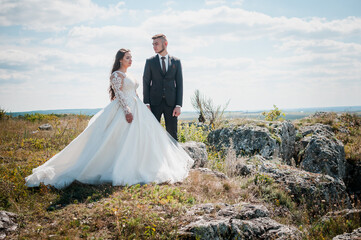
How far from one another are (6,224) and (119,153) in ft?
7.68

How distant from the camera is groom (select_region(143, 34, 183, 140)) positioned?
6594mm

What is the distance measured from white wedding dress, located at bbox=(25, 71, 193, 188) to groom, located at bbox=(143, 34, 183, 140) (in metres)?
0.70

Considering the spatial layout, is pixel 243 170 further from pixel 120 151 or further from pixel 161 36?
pixel 161 36

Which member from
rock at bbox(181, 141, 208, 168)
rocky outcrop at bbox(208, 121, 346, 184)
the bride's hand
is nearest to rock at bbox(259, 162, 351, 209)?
rocky outcrop at bbox(208, 121, 346, 184)

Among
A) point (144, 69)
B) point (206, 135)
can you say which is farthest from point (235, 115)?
point (144, 69)

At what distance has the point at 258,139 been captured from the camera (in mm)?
8016

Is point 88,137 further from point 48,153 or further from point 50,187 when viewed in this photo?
point 48,153

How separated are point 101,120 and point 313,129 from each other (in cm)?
870

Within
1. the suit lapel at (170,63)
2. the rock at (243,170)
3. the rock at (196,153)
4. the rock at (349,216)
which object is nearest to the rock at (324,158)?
the rock at (243,170)

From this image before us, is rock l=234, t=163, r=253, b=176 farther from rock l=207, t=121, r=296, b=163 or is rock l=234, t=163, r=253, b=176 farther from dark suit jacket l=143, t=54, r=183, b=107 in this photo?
dark suit jacket l=143, t=54, r=183, b=107

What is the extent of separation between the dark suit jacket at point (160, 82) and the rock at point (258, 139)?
7.93 feet

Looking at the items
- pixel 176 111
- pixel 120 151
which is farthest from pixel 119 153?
pixel 176 111

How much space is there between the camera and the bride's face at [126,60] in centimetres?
593

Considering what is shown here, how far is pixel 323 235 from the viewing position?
3932 millimetres
